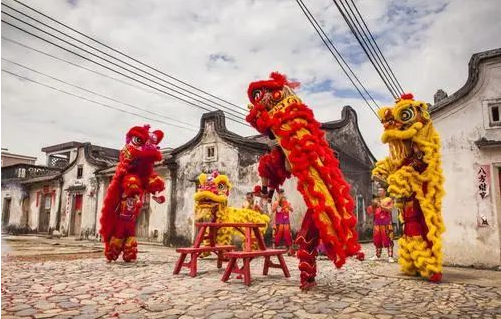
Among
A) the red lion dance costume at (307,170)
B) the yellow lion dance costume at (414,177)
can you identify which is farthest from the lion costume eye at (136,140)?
the yellow lion dance costume at (414,177)

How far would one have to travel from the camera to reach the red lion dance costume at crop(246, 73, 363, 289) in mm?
4449

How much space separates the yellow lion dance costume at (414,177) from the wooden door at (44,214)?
20930mm

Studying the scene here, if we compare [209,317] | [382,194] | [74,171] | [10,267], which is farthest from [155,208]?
[209,317]

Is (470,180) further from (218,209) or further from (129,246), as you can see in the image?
(129,246)

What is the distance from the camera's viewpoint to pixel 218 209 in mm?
8711

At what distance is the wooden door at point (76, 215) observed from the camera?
1922cm

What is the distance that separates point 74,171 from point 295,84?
17.8m

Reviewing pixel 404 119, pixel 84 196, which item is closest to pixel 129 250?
pixel 404 119

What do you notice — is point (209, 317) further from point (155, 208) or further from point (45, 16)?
point (155, 208)

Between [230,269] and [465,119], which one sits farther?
[465,119]

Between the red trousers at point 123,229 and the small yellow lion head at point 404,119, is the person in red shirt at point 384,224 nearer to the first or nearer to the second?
the small yellow lion head at point 404,119

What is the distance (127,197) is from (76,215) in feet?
45.6

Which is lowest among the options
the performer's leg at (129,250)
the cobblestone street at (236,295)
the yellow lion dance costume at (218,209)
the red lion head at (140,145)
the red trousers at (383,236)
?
the cobblestone street at (236,295)

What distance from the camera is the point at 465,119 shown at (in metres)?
7.95
